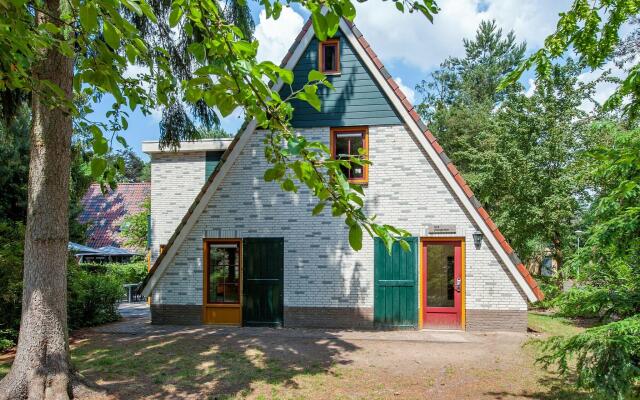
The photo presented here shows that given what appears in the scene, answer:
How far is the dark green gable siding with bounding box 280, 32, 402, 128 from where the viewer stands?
35.3 feet

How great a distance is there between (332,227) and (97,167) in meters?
8.59

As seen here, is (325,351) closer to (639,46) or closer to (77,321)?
(77,321)

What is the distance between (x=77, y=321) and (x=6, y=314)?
6.81 ft

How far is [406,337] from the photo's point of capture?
9617 mm

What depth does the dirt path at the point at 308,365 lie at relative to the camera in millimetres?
6203

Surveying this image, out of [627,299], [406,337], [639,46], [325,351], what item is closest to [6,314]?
[325,351]

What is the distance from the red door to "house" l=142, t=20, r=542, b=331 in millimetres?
25

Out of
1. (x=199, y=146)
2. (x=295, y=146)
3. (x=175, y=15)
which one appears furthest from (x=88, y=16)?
(x=199, y=146)

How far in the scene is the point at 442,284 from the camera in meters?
10.5

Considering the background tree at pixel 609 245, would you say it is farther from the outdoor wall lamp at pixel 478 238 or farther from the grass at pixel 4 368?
the grass at pixel 4 368

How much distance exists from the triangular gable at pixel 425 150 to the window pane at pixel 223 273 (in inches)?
38.9

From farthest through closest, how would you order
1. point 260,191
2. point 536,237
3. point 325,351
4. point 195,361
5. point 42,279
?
1. point 536,237
2. point 260,191
3. point 325,351
4. point 195,361
5. point 42,279

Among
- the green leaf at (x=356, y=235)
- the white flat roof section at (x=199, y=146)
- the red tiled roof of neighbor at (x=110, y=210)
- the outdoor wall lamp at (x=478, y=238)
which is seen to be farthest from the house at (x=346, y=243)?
the red tiled roof of neighbor at (x=110, y=210)

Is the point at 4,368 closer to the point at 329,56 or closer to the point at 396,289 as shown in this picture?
the point at 396,289
